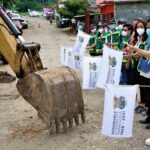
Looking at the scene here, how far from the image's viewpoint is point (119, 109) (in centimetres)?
617

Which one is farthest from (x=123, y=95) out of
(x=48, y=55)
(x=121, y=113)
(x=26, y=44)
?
(x=48, y=55)

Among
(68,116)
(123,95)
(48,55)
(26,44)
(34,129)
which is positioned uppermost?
(26,44)

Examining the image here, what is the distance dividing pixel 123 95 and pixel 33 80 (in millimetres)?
1478

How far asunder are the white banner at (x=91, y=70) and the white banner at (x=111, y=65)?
1.16 meters

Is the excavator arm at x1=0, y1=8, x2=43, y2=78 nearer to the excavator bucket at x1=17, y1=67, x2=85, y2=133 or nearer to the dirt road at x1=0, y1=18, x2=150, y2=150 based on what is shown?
the excavator bucket at x1=17, y1=67, x2=85, y2=133

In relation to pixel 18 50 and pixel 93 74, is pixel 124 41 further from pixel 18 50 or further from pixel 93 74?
pixel 18 50

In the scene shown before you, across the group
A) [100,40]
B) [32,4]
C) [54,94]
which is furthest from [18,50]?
[32,4]

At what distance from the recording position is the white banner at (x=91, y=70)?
9875mm

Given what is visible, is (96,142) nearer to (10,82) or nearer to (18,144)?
(18,144)

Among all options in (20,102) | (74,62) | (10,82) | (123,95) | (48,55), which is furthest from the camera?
(48,55)

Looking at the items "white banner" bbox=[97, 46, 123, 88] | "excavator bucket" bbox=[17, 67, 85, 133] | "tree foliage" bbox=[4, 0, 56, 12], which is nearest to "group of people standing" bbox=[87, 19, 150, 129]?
"white banner" bbox=[97, 46, 123, 88]

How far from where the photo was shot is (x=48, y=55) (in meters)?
20.3

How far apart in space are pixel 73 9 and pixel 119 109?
1346 inches

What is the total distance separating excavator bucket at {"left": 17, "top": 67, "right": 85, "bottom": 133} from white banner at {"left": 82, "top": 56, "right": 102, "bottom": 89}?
110 inches
